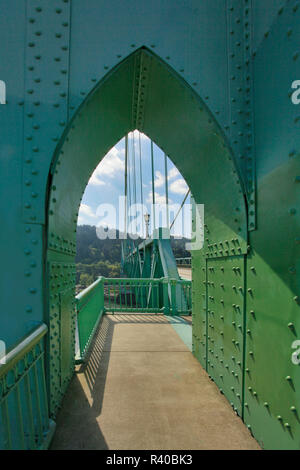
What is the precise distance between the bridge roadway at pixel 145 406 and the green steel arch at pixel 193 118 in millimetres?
214

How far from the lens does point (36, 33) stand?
2.42m

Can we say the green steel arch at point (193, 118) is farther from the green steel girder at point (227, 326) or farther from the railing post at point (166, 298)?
the railing post at point (166, 298)

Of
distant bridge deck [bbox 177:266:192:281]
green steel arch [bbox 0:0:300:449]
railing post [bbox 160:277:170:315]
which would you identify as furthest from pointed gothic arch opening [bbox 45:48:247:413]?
distant bridge deck [bbox 177:266:192:281]

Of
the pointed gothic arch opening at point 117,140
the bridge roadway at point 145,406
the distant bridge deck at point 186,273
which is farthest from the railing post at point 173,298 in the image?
the distant bridge deck at point 186,273

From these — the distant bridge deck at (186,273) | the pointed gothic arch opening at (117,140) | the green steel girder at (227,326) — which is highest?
the pointed gothic arch opening at (117,140)

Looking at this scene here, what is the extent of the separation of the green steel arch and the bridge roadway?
21cm

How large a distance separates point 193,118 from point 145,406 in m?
3.09

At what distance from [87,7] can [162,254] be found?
1026cm

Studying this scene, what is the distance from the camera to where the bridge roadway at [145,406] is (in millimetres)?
2244

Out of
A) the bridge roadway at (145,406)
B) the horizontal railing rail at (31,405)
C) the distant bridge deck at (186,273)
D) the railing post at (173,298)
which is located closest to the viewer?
the horizontal railing rail at (31,405)

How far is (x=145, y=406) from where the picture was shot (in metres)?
2.78
